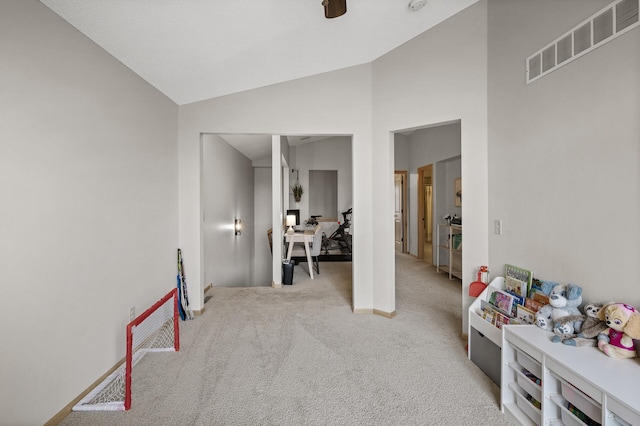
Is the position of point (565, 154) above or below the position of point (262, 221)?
above

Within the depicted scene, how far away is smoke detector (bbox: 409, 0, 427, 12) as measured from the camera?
90.1 inches

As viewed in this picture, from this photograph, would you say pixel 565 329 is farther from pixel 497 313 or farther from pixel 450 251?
pixel 450 251

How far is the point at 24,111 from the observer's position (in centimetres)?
142

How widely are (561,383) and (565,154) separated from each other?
132 centimetres

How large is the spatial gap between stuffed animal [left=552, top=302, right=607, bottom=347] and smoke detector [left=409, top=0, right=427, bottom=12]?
8.08ft

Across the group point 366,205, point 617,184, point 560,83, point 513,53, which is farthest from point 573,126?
point 366,205

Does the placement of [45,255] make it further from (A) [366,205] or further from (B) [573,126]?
(B) [573,126]

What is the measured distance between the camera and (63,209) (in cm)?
165

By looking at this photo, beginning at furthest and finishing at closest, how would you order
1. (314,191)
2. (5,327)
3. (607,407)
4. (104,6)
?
(314,191) → (104,6) → (5,327) → (607,407)

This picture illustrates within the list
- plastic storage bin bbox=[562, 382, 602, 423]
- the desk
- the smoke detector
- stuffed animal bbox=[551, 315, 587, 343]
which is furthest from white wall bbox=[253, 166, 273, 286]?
plastic storage bin bbox=[562, 382, 602, 423]

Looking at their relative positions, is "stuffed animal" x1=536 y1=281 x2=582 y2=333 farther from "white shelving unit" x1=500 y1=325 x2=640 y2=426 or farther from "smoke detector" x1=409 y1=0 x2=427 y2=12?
"smoke detector" x1=409 y1=0 x2=427 y2=12

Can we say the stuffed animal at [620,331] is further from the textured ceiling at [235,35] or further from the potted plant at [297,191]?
the potted plant at [297,191]

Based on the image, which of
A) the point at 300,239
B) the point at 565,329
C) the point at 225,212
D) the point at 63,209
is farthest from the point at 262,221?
the point at 565,329

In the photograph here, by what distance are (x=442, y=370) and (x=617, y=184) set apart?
161 centimetres
